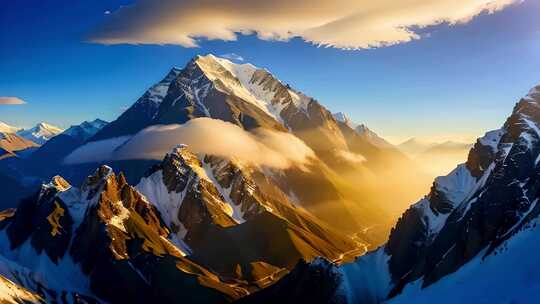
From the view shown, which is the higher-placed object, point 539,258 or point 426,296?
point 539,258

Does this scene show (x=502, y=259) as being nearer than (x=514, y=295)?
No

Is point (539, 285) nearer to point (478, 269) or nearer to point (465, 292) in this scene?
point (465, 292)

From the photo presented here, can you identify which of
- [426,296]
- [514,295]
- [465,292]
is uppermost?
[514,295]

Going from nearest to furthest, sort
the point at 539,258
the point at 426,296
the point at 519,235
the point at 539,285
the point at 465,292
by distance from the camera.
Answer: the point at 539,285 < the point at 539,258 < the point at 465,292 < the point at 519,235 < the point at 426,296

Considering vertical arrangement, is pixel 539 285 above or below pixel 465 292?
above

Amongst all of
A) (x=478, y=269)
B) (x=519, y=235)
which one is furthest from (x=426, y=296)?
(x=519, y=235)

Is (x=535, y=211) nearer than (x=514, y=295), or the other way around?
(x=514, y=295)

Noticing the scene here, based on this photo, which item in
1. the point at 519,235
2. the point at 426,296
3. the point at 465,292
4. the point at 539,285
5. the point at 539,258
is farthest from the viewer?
the point at 426,296

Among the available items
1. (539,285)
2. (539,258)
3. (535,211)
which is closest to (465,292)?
(539,258)

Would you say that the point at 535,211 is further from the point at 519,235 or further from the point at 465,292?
the point at 465,292
